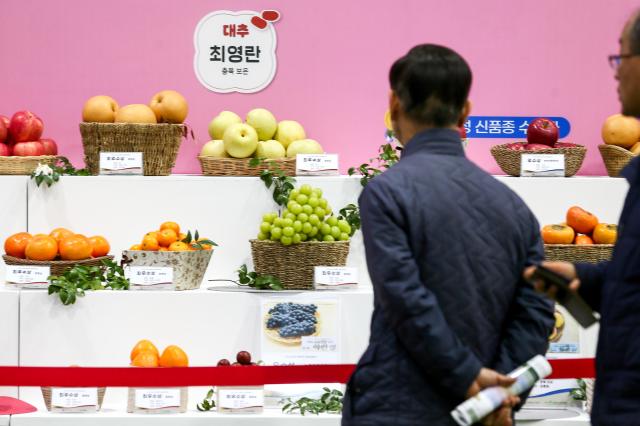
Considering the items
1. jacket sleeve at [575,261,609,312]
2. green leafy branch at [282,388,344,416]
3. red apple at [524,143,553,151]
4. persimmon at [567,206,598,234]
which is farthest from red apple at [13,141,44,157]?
jacket sleeve at [575,261,609,312]

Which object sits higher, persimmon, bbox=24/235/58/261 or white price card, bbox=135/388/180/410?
persimmon, bbox=24/235/58/261

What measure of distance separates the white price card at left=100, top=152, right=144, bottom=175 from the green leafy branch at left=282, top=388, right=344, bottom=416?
3.74 feet

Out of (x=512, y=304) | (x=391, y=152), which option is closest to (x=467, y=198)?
(x=512, y=304)

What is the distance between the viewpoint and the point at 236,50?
14.8 ft

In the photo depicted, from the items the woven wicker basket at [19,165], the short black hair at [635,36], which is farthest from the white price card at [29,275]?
the short black hair at [635,36]

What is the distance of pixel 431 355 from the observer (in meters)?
1.86

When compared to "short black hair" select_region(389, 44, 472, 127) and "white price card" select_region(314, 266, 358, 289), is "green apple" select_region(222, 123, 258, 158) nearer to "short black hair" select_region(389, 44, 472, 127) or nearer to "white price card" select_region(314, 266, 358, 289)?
"white price card" select_region(314, 266, 358, 289)

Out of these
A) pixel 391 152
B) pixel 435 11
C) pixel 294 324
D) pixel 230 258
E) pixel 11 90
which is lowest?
pixel 294 324

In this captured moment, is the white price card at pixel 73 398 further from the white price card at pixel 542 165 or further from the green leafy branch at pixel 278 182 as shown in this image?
the white price card at pixel 542 165

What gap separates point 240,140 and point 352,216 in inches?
21.2

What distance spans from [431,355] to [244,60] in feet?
9.46

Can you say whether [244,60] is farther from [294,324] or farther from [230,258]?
[294,324]

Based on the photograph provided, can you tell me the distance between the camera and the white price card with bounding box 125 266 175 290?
3.53m

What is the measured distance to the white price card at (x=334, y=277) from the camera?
11.6 ft
